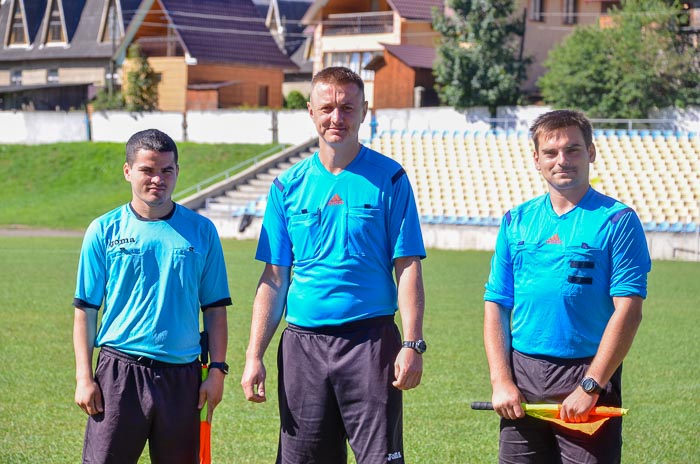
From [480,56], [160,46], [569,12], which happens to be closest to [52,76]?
[160,46]

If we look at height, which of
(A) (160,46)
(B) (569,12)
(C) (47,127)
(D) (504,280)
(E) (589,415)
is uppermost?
(B) (569,12)

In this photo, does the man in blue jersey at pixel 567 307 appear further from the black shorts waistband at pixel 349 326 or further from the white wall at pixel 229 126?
the white wall at pixel 229 126

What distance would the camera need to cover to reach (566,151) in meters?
4.42

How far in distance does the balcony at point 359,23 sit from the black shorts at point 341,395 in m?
45.5

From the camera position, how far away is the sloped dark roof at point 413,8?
4828 cm

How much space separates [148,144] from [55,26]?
56.5 m

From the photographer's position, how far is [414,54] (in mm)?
46656

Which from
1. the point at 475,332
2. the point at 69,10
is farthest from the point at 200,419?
the point at 69,10

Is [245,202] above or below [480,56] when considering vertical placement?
below

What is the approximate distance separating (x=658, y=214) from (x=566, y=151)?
24183 millimetres

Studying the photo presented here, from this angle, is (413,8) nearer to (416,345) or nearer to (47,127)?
(47,127)

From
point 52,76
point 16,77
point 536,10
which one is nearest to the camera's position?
point 536,10

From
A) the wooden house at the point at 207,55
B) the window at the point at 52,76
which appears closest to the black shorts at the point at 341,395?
the wooden house at the point at 207,55

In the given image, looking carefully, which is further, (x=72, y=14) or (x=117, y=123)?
(x=72, y=14)
